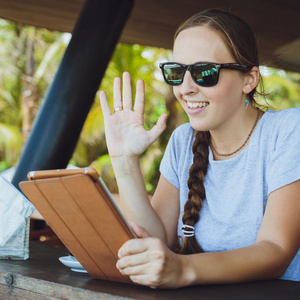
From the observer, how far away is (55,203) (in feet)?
4.07

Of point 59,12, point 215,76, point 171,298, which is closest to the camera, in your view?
point 171,298

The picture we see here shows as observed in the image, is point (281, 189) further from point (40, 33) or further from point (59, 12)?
point (40, 33)

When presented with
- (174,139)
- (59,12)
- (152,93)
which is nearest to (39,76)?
(152,93)

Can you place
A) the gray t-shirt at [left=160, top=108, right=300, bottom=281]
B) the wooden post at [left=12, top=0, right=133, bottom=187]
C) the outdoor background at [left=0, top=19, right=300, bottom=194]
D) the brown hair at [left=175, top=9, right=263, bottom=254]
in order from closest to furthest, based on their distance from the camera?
the gray t-shirt at [left=160, top=108, right=300, bottom=281] < the brown hair at [left=175, top=9, right=263, bottom=254] < the wooden post at [left=12, top=0, right=133, bottom=187] < the outdoor background at [left=0, top=19, right=300, bottom=194]

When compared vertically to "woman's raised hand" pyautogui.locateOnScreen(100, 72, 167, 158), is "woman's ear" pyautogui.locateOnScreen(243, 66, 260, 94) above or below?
above

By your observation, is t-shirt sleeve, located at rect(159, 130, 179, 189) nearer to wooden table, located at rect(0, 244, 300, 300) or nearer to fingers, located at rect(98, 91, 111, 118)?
fingers, located at rect(98, 91, 111, 118)

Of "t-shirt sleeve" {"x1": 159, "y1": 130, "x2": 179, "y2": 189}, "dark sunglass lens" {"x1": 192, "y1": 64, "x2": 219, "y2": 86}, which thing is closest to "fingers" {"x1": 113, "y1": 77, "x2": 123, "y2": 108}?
"dark sunglass lens" {"x1": 192, "y1": 64, "x2": 219, "y2": 86}

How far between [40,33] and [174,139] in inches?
512

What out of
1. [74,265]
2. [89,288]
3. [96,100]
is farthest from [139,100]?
[96,100]

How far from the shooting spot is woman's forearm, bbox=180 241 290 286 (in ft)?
3.91

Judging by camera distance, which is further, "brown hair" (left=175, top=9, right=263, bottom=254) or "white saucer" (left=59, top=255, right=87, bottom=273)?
"brown hair" (left=175, top=9, right=263, bottom=254)

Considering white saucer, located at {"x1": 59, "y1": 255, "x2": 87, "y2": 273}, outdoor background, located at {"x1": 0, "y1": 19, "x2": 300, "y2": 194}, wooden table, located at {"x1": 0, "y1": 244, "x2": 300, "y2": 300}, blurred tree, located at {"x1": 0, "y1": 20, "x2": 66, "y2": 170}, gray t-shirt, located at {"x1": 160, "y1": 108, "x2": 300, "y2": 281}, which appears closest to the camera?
wooden table, located at {"x1": 0, "y1": 244, "x2": 300, "y2": 300}

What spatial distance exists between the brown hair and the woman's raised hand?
264 mm

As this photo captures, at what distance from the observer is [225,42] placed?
1.62 meters
